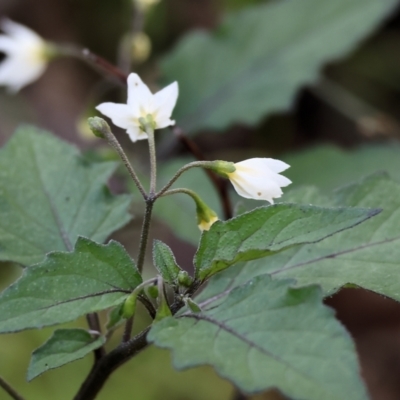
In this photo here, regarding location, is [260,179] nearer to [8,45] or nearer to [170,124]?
[170,124]

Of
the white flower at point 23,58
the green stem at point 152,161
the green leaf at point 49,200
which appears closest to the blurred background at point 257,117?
the white flower at point 23,58

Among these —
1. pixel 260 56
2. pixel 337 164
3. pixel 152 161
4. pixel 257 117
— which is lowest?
pixel 337 164

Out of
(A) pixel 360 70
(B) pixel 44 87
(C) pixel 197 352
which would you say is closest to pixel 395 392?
(A) pixel 360 70

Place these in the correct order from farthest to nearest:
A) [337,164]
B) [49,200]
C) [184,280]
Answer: [337,164] → [49,200] → [184,280]

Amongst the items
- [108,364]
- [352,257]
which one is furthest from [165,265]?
[352,257]

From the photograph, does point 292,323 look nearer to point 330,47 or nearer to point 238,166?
point 238,166
